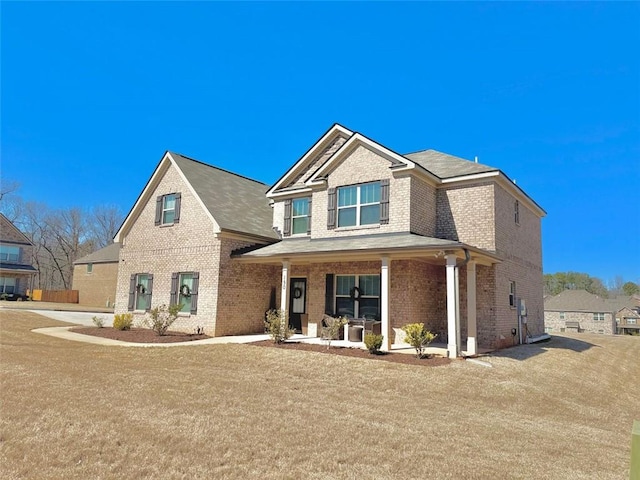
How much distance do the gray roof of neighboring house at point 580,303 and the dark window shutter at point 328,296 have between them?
53.3 meters

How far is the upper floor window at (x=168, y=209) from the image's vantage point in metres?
18.9

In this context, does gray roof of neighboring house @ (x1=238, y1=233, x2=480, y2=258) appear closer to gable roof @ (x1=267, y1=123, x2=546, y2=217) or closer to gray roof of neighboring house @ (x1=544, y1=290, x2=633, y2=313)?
gable roof @ (x1=267, y1=123, x2=546, y2=217)

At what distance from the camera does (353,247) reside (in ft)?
44.5

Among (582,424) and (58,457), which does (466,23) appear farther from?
(58,457)

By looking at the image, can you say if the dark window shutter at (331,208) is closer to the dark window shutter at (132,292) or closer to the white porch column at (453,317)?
the white porch column at (453,317)

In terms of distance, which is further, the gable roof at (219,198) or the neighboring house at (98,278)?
the neighboring house at (98,278)

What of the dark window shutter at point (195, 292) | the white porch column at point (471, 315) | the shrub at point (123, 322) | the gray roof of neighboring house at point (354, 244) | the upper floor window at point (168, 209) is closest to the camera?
the gray roof of neighboring house at point (354, 244)

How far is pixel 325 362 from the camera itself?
1112cm

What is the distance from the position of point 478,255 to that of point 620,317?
67.8 meters

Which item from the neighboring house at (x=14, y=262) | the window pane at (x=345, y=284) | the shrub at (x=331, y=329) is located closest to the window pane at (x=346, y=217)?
the window pane at (x=345, y=284)

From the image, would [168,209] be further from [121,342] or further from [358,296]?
[358,296]

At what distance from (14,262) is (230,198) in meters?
36.4

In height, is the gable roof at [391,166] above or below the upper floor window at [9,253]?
above

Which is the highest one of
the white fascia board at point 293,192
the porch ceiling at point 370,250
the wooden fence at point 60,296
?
the white fascia board at point 293,192
